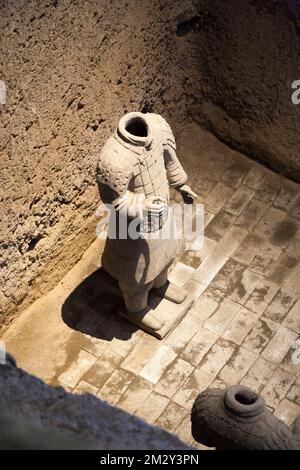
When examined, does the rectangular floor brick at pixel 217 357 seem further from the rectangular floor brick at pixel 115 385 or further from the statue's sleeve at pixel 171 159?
the statue's sleeve at pixel 171 159

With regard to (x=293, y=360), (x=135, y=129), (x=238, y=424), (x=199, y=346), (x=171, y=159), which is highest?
(x=135, y=129)

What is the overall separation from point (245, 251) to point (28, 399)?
11.5ft

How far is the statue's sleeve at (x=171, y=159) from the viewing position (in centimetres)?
525

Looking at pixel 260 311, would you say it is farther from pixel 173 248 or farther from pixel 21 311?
pixel 21 311

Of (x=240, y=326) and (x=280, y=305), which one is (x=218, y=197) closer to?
(x=280, y=305)

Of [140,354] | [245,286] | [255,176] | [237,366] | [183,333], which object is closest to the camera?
[237,366]

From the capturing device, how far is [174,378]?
572cm

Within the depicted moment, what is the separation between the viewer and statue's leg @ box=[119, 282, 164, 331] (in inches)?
224

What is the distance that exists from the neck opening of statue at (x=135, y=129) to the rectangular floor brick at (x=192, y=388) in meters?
1.78

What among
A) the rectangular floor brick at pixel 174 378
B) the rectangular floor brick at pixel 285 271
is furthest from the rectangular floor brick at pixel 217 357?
the rectangular floor brick at pixel 285 271

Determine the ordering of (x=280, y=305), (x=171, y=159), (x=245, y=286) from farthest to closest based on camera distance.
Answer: (x=245, y=286)
(x=280, y=305)
(x=171, y=159)

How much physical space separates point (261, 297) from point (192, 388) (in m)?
1.01

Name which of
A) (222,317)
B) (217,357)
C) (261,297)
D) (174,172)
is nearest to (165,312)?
(222,317)

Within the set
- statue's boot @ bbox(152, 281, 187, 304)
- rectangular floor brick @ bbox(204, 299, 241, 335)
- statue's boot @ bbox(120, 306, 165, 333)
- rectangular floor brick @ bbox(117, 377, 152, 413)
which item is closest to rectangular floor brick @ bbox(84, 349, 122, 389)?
rectangular floor brick @ bbox(117, 377, 152, 413)
